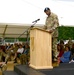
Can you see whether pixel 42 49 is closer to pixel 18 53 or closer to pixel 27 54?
pixel 27 54

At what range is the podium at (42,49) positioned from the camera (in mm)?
5500

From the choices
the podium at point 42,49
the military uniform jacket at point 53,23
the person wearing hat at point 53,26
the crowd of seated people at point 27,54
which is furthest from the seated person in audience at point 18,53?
the podium at point 42,49

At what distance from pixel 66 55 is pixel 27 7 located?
239 centimetres

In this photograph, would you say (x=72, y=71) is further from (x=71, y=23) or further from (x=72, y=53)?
(x=71, y=23)

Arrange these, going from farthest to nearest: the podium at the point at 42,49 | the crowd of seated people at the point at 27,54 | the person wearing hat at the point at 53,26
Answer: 1. the crowd of seated people at the point at 27,54
2. the person wearing hat at the point at 53,26
3. the podium at the point at 42,49

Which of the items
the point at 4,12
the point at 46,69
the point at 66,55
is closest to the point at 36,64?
the point at 46,69

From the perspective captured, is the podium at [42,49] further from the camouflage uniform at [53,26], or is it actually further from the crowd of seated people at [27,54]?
the crowd of seated people at [27,54]

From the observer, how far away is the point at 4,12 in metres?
8.93

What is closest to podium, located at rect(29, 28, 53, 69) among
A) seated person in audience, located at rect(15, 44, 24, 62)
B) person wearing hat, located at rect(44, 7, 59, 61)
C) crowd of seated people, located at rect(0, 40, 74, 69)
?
person wearing hat, located at rect(44, 7, 59, 61)

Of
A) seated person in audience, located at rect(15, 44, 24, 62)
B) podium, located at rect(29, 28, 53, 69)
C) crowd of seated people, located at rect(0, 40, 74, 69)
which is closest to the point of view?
podium, located at rect(29, 28, 53, 69)

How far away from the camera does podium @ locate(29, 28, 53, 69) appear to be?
5.50 m

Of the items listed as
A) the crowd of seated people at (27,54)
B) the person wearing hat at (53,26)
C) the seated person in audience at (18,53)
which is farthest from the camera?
the seated person in audience at (18,53)

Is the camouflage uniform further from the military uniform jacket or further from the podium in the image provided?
the podium

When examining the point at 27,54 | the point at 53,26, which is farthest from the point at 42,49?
the point at 27,54
